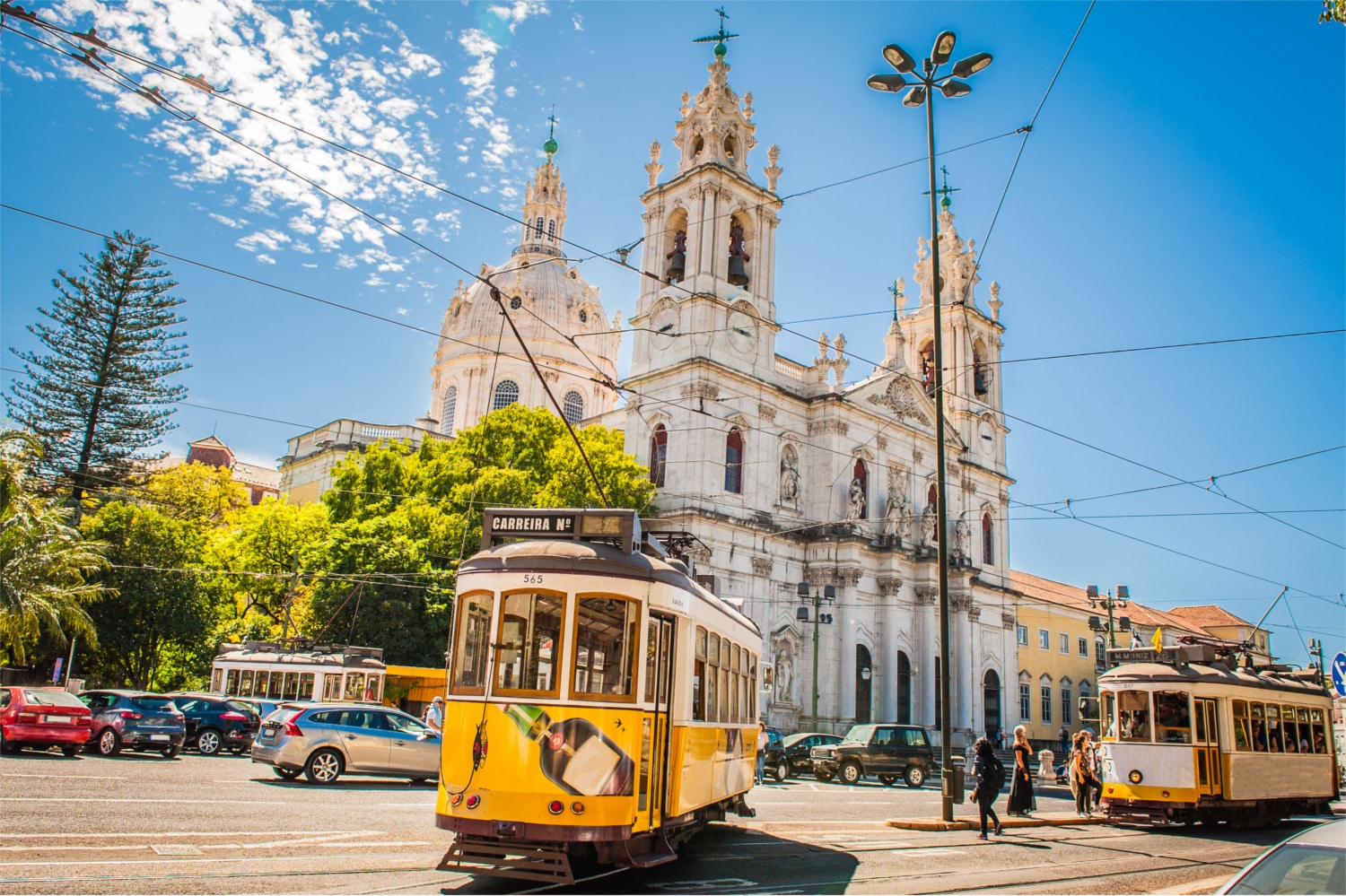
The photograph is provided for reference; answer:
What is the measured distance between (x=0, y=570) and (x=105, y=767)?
12073 millimetres

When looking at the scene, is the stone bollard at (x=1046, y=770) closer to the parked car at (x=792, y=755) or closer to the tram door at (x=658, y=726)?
the parked car at (x=792, y=755)

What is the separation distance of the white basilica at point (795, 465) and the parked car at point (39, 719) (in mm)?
18305

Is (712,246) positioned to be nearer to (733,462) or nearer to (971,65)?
(733,462)

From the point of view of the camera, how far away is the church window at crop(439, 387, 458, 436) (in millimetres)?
60250

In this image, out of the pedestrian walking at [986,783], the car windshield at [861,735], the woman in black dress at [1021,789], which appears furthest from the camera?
the car windshield at [861,735]

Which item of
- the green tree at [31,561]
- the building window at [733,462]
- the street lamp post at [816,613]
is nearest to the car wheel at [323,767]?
the green tree at [31,561]

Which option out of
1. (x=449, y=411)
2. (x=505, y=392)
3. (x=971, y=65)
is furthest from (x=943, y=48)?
(x=449, y=411)

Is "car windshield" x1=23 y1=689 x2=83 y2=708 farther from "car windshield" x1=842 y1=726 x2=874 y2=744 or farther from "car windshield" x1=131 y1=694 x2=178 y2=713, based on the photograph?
"car windshield" x1=842 y1=726 x2=874 y2=744

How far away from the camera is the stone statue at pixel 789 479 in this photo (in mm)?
39500

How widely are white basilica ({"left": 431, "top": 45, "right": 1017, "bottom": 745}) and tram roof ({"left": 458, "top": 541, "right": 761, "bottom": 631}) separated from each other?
2359 cm

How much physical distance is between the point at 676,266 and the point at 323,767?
2835 centimetres

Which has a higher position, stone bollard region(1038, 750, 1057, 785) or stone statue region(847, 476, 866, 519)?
stone statue region(847, 476, 866, 519)

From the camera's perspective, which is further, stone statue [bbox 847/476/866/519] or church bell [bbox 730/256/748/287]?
church bell [bbox 730/256/748/287]

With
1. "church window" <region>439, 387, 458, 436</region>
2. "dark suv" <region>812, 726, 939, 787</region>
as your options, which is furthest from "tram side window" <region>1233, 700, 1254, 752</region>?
"church window" <region>439, 387, 458, 436</region>
